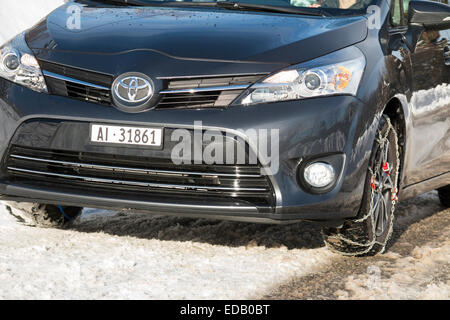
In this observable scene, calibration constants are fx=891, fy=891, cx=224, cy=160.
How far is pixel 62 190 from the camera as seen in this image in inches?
175

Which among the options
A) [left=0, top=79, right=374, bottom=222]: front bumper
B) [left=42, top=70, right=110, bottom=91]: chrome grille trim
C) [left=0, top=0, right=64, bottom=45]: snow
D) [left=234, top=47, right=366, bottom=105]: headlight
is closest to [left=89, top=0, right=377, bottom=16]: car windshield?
[left=234, top=47, right=366, bottom=105]: headlight

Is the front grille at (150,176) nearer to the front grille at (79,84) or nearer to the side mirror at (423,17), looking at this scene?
the front grille at (79,84)

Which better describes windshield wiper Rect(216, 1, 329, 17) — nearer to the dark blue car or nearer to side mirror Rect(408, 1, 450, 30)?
the dark blue car

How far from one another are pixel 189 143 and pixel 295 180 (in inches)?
21.7

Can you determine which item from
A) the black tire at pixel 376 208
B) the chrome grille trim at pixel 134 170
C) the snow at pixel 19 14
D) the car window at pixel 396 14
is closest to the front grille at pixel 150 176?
the chrome grille trim at pixel 134 170

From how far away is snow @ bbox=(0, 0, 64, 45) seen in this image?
509 inches

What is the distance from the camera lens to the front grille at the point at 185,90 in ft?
13.9

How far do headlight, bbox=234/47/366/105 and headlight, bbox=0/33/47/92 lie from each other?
3.37ft

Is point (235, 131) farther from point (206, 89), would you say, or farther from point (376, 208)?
point (376, 208)

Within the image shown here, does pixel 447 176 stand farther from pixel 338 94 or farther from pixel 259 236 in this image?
pixel 338 94

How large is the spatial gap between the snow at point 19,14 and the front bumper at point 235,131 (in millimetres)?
8084
